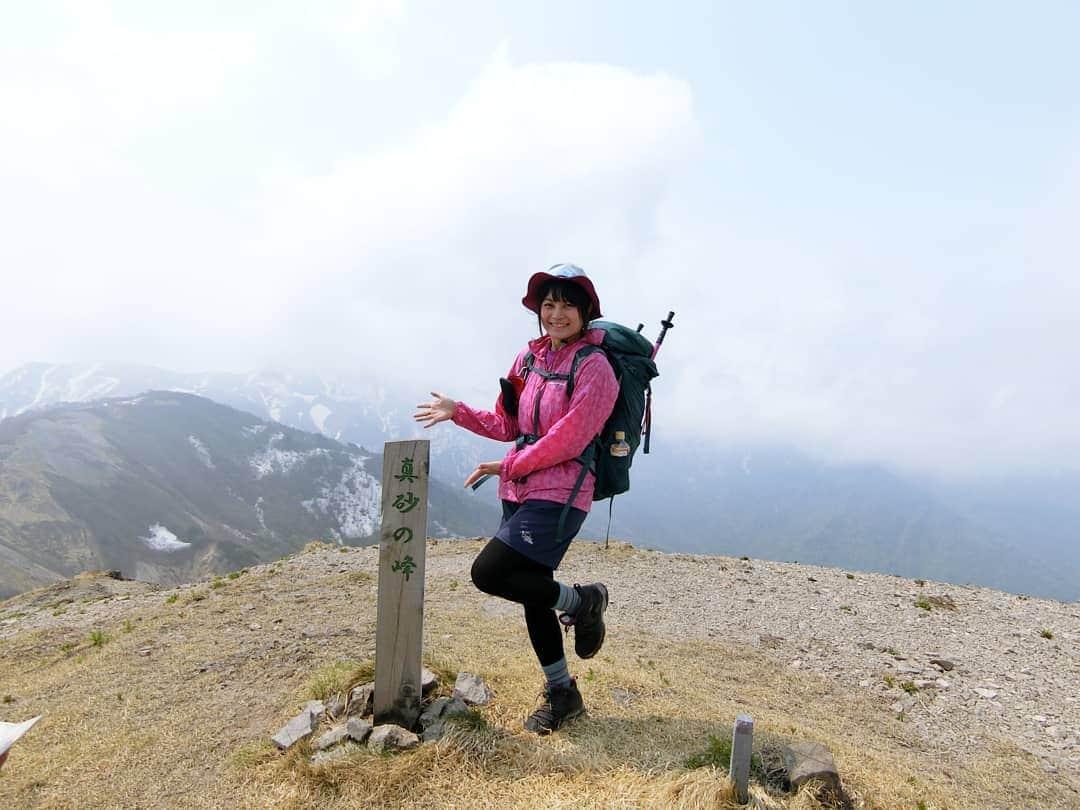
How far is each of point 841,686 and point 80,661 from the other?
12530 millimetres

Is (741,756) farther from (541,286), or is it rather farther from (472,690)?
(541,286)

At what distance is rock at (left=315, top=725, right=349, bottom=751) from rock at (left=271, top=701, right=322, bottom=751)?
0.77 ft

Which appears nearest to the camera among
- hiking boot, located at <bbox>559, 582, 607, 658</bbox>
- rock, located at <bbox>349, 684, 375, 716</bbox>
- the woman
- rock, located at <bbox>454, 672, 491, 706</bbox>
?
the woman

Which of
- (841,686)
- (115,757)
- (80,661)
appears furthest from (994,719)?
(80,661)

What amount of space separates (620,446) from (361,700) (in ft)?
12.0

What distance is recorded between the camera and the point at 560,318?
5.13 metres

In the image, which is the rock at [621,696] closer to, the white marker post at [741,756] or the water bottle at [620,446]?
the white marker post at [741,756]

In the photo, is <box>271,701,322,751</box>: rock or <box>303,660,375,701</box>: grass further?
<box>303,660,375,701</box>: grass

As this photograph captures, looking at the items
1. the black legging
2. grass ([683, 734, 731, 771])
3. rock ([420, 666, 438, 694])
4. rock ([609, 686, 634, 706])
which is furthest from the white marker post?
rock ([420, 666, 438, 694])

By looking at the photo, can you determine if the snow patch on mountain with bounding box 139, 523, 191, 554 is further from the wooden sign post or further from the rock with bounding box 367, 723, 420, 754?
the rock with bounding box 367, 723, 420, 754

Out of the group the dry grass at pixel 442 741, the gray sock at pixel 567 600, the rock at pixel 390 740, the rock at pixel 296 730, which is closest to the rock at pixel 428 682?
the dry grass at pixel 442 741

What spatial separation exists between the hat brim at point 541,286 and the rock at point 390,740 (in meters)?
4.03

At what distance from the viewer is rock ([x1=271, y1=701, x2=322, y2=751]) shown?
17.5 ft

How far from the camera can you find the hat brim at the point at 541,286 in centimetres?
508
